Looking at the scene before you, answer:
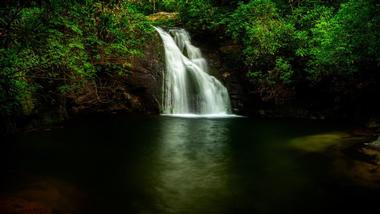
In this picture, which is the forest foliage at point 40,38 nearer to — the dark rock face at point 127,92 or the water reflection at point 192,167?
the dark rock face at point 127,92

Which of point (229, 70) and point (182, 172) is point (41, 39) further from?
point (229, 70)

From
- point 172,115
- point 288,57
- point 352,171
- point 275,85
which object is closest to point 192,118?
point 172,115

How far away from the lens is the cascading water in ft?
58.1

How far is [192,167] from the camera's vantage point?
810 centimetres

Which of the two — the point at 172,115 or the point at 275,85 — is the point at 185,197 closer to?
the point at 172,115

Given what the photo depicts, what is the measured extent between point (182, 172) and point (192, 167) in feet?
1.62

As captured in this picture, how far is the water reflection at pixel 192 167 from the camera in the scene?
19.1ft

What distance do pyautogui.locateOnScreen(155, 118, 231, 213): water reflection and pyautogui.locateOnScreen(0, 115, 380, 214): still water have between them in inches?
0.8

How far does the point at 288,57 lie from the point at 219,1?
24.7ft

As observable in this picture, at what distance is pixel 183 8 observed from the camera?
21.9 m

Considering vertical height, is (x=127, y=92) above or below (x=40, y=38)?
below

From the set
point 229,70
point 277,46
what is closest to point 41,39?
point 277,46

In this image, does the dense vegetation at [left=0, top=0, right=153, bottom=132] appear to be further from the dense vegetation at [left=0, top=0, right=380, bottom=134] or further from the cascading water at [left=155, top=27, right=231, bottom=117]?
the cascading water at [left=155, top=27, right=231, bottom=117]

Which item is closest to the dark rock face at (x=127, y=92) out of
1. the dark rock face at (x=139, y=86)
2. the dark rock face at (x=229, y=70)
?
the dark rock face at (x=139, y=86)
